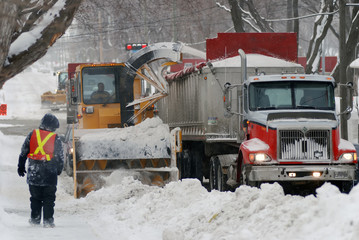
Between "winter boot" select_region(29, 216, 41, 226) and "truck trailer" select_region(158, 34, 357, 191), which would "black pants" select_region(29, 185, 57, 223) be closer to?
"winter boot" select_region(29, 216, 41, 226)

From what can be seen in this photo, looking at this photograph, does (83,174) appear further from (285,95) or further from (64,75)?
(64,75)

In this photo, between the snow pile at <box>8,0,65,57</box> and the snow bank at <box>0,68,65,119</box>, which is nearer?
the snow pile at <box>8,0,65,57</box>

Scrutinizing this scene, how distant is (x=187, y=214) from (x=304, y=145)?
3761 millimetres

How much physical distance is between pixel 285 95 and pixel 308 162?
1.59 m

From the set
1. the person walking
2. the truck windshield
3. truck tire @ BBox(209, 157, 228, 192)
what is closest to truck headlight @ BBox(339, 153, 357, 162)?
the truck windshield

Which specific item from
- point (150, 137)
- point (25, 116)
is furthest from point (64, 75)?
point (150, 137)

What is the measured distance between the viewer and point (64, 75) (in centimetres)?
5709

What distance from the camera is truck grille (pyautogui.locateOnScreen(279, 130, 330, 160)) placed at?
526 inches

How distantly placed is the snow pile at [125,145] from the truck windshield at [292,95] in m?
2.44

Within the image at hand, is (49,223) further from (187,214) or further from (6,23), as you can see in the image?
(6,23)

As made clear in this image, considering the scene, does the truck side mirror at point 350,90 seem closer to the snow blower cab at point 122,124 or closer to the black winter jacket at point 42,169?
the snow blower cab at point 122,124

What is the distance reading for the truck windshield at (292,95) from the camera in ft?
46.8

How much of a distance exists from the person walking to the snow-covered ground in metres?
0.28

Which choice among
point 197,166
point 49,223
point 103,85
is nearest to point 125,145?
point 197,166
